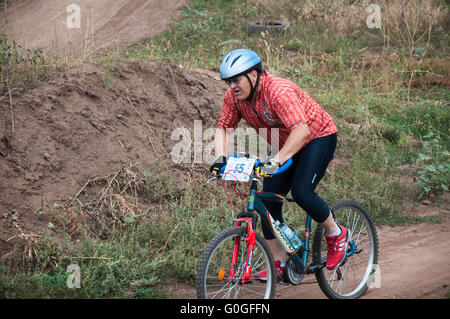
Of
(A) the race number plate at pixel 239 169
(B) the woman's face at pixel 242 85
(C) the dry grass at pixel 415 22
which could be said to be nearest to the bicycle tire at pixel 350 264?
(A) the race number plate at pixel 239 169

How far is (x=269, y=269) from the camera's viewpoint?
4.06 m

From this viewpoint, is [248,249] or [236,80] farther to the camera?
[236,80]

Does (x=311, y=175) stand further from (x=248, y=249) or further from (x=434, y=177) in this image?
(x=434, y=177)

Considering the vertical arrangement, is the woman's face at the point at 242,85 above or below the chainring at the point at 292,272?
above

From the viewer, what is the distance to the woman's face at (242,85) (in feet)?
13.2

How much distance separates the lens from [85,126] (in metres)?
6.62

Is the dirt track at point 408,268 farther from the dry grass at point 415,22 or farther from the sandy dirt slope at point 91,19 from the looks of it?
the sandy dirt slope at point 91,19

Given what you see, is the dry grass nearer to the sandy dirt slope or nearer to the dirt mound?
the sandy dirt slope

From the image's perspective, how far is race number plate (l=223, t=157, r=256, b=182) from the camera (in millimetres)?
3762

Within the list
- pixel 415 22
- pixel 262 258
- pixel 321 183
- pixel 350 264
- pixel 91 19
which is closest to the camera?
pixel 262 258

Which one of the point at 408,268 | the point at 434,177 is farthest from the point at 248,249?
the point at 434,177

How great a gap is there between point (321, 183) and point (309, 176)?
318cm

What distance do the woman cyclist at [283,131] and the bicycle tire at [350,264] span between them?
0.40ft

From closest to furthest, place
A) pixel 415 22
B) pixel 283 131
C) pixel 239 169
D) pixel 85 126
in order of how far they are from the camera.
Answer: pixel 239 169
pixel 283 131
pixel 85 126
pixel 415 22
